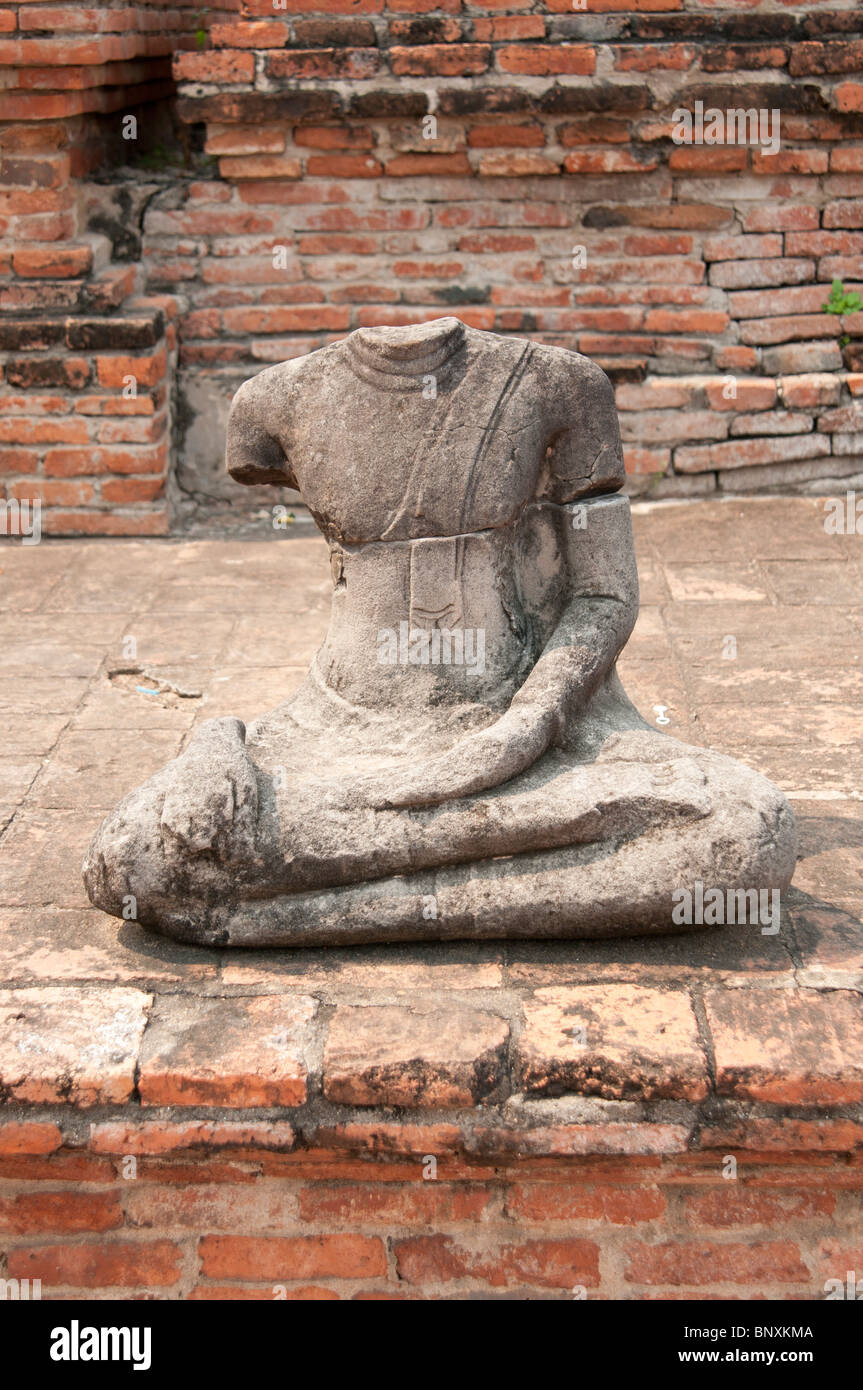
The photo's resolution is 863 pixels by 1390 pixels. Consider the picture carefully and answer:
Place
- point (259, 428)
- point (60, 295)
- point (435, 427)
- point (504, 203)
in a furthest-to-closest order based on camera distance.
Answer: point (504, 203) → point (60, 295) → point (259, 428) → point (435, 427)

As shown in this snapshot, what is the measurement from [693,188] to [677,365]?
0.72 meters

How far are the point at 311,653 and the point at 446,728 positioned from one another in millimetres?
1789

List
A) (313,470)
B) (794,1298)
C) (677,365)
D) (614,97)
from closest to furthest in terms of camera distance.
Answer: (794,1298) → (313,470) → (614,97) → (677,365)

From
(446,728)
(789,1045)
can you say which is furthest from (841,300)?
(789,1045)

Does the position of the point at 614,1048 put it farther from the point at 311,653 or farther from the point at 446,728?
the point at 311,653

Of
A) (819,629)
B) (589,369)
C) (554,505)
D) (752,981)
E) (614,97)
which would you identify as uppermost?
(614,97)

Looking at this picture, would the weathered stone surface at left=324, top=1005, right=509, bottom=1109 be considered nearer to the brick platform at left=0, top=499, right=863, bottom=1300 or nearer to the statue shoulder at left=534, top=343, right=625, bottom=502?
the brick platform at left=0, top=499, right=863, bottom=1300

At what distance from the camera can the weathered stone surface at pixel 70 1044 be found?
2.63m

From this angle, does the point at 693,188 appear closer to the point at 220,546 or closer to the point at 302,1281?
the point at 220,546

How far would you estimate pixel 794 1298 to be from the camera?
2699 millimetres

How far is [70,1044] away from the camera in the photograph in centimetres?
270

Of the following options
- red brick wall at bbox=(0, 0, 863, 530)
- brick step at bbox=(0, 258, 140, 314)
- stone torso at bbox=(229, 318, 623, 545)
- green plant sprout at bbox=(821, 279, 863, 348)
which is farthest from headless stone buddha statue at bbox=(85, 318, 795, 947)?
green plant sprout at bbox=(821, 279, 863, 348)

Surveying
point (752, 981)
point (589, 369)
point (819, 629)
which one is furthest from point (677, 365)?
point (752, 981)

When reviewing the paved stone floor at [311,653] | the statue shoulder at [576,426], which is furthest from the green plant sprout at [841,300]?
the statue shoulder at [576,426]
